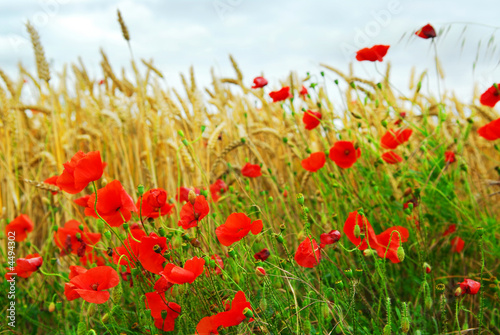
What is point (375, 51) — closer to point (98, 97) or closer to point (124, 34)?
point (124, 34)

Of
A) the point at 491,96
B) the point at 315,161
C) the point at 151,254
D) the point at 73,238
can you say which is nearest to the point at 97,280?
the point at 151,254

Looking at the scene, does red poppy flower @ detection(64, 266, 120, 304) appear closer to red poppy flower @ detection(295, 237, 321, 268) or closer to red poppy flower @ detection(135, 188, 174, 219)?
red poppy flower @ detection(135, 188, 174, 219)

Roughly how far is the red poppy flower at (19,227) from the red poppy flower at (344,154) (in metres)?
1.13

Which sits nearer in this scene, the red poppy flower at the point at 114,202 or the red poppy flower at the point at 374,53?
the red poppy flower at the point at 114,202

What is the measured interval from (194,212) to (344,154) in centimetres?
70

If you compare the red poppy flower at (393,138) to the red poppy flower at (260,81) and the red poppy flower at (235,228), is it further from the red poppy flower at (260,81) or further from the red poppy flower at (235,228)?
the red poppy flower at (235,228)

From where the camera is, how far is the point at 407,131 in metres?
1.70

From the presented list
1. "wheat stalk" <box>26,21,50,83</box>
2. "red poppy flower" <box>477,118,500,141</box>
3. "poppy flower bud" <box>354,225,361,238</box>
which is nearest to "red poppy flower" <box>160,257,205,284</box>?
"poppy flower bud" <box>354,225,361,238</box>

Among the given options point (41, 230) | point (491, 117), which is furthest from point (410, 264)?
point (41, 230)

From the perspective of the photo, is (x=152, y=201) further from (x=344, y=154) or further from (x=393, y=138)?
(x=393, y=138)

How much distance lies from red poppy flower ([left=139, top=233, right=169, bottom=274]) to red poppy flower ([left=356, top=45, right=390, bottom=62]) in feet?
3.47

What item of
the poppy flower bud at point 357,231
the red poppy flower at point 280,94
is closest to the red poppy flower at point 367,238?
the poppy flower bud at point 357,231

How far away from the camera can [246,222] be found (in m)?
0.98

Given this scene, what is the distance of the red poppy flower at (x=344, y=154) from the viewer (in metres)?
1.46
